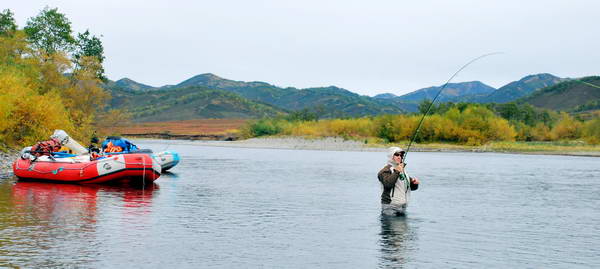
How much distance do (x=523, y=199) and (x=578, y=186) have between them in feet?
28.4

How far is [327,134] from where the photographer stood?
120 meters

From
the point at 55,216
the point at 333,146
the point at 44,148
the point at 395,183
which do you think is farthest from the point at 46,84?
the point at 333,146

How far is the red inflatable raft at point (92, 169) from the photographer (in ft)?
93.0

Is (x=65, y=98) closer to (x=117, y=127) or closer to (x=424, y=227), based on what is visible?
(x=117, y=127)

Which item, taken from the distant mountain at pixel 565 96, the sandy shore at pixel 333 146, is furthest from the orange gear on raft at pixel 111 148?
the distant mountain at pixel 565 96

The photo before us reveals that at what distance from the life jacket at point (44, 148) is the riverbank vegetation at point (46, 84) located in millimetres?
7963

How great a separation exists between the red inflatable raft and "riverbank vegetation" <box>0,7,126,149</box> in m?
9.25

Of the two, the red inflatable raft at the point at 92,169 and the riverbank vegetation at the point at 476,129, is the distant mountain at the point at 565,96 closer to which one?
the riverbank vegetation at the point at 476,129

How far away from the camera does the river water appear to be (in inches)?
525

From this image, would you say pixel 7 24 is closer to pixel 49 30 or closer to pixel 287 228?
pixel 49 30

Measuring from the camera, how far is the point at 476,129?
98.6 metres

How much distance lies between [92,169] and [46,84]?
32043mm

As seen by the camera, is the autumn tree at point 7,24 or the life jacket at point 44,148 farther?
the autumn tree at point 7,24

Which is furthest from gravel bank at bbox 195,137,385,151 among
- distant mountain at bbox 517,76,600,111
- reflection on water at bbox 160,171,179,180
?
distant mountain at bbox 517,76,600,111
